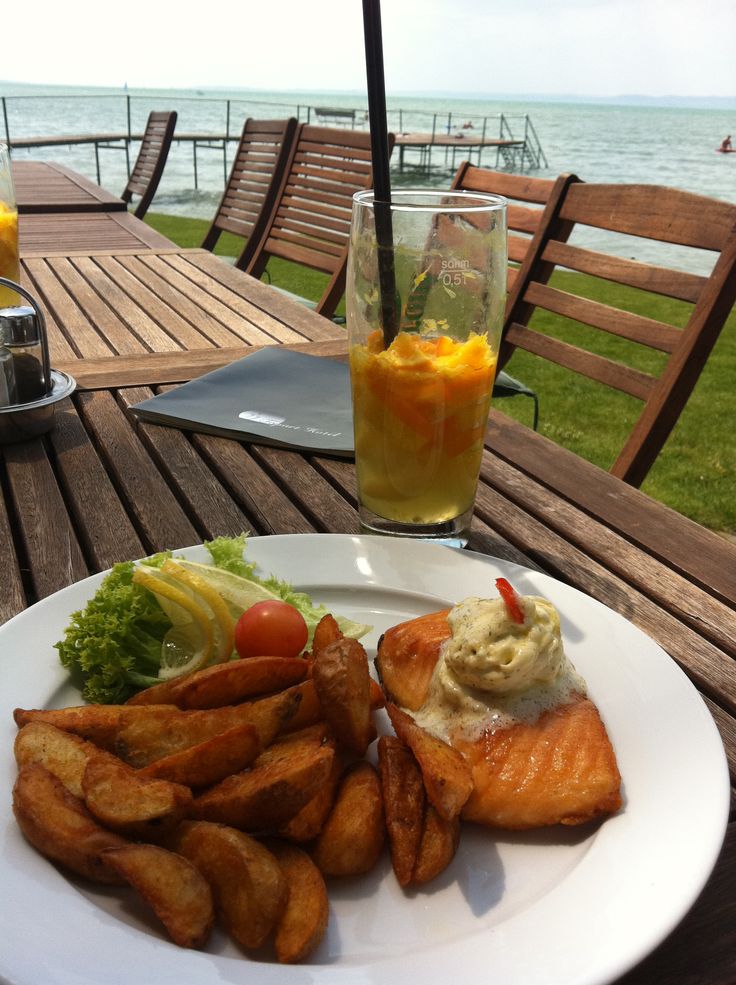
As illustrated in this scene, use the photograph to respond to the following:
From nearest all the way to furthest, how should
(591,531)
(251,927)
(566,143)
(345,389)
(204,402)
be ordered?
(251,927) < (591,531) < (204,402) < (345,389) < (566,143)

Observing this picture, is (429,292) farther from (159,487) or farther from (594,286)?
(594,286)

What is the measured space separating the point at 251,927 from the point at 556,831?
34 centimetres

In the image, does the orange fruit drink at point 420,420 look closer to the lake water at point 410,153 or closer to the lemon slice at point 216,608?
the lemon slice at point 216,608

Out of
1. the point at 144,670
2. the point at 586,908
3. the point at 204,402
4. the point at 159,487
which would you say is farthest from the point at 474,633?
the point at 204,402

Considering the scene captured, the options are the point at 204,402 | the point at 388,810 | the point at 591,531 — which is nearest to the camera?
the point at 388,810

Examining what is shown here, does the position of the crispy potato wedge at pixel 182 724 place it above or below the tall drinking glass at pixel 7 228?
below

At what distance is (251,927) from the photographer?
0.71m

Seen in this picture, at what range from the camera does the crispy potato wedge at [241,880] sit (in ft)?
2.34

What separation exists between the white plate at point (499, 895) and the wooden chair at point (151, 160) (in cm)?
651

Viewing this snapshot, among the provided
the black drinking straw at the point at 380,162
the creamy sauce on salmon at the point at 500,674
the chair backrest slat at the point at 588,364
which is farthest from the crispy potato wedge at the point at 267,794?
the chair backrest slat at the point at 588,364

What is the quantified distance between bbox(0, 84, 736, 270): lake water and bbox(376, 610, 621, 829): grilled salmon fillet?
736 cm

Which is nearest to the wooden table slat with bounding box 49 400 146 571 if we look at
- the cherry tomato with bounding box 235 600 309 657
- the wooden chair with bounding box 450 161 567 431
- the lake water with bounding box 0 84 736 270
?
the cherry tomato with bounding box 235 600 309 657

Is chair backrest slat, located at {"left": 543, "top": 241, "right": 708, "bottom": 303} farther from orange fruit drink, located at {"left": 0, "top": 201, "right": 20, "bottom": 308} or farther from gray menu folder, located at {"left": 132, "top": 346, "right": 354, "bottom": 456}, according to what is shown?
orange fruit drink, located at {"left": 0, "top": 201, "right": 20, "bottom": 308}

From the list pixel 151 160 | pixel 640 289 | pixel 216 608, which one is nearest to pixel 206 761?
pixel 216 608
